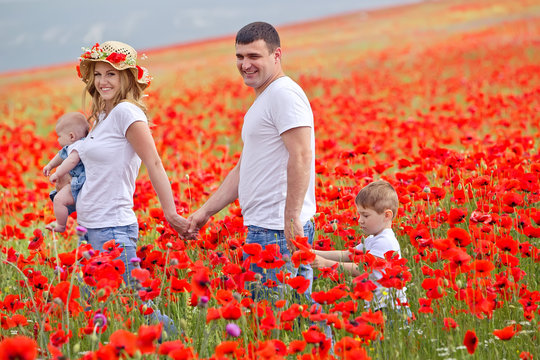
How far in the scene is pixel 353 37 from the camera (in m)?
29.5

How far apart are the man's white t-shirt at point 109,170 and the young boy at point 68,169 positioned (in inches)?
4.8

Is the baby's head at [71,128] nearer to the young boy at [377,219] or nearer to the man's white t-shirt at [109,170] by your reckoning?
the man's white t-shirt at [109,170]

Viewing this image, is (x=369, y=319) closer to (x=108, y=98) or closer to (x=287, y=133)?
(x=287, y=133)

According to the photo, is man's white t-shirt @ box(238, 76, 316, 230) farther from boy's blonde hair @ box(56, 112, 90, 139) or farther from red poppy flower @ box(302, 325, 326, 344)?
boy's blonde hair @ box(56, 112, 90, 139)

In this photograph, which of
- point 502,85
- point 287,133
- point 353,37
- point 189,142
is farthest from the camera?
point 353,37

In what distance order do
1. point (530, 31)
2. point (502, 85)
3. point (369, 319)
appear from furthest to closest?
point (530, 31) < point (502, 85) < point (369, 319)

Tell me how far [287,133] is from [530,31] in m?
21.9

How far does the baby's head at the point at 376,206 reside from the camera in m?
3.67

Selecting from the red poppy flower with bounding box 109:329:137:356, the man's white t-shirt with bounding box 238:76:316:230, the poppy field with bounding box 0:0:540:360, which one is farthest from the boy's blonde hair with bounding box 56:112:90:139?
the red poppy flower with bounding box 109:329:137:356

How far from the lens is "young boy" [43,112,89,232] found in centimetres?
406

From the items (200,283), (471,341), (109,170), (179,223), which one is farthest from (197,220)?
(471,341)

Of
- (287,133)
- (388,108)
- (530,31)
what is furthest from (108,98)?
(530,31)

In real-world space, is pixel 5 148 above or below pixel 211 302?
above

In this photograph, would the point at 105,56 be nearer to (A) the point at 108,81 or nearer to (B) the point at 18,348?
(A) the point at 108,81
